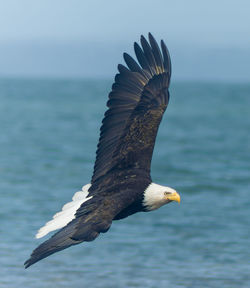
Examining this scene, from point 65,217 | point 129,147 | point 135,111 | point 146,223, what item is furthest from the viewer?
point 146,223

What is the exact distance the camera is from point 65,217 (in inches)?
314

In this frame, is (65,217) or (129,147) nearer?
(65,217)

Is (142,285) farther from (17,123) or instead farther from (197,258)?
(17,123)

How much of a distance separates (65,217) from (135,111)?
149cm

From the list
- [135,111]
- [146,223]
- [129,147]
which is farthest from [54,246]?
[146,223]

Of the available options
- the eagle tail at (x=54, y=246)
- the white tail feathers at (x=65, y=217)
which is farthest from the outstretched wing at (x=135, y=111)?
the eagle tail at (x=54, y=246)

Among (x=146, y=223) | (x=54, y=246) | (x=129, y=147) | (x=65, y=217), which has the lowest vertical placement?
(x=54, y=246)

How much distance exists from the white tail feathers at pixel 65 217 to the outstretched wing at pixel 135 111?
0.76ft

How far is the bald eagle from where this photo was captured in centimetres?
805

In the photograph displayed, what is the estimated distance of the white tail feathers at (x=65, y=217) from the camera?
25.7 feet

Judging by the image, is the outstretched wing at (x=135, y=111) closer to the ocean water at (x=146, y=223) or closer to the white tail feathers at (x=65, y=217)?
the white tail feathers at (x=65, y=217)

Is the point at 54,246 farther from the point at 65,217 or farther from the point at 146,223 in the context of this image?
the point at 146,223

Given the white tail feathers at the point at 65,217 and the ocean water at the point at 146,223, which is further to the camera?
the ocean water at the point at 146,223

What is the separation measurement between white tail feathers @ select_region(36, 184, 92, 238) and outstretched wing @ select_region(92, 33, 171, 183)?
23cm
